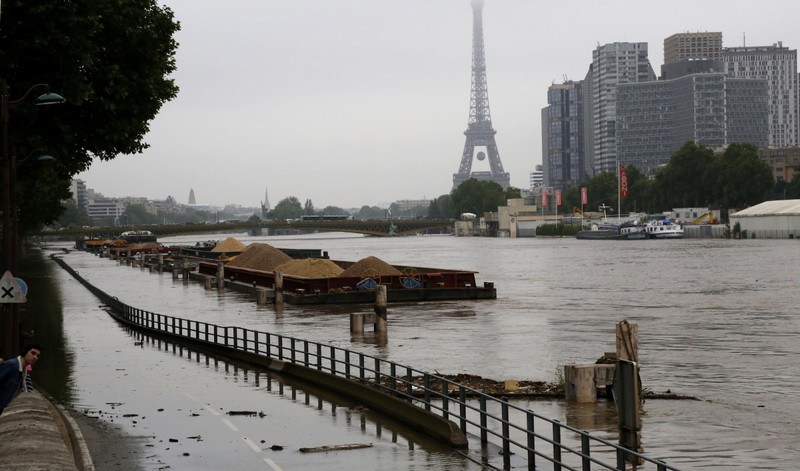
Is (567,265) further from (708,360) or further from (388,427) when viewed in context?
(388,427)

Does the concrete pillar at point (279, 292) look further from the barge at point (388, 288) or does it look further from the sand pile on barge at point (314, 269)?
the sand pile on barge at point (314, 269)

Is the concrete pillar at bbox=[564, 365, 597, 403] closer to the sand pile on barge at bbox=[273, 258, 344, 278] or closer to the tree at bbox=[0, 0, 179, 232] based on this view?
the tree at bbox=[0, 0, 179, 232]

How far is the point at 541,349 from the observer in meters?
49.1

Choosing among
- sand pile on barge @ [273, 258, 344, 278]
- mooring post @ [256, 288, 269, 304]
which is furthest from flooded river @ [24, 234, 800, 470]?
sand pile on barge @ [273, 258, 344, 278]

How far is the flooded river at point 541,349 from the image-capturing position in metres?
28.1

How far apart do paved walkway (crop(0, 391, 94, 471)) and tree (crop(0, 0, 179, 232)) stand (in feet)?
67.9

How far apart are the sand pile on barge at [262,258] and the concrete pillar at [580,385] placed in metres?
69.0

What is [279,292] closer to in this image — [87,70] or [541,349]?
[541,349]

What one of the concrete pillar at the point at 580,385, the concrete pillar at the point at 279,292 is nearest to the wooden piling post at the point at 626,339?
the concrete pillar at the point at 580,385

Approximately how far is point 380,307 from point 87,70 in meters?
16.9

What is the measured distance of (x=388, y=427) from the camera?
26719mm

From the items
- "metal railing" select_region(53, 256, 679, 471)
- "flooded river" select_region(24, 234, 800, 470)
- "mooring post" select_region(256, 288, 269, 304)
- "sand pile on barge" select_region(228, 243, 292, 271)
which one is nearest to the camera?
"metal railing" select_region(53, 256, 679, 471)

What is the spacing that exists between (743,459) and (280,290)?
52491mm

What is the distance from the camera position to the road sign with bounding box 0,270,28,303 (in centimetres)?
2906
